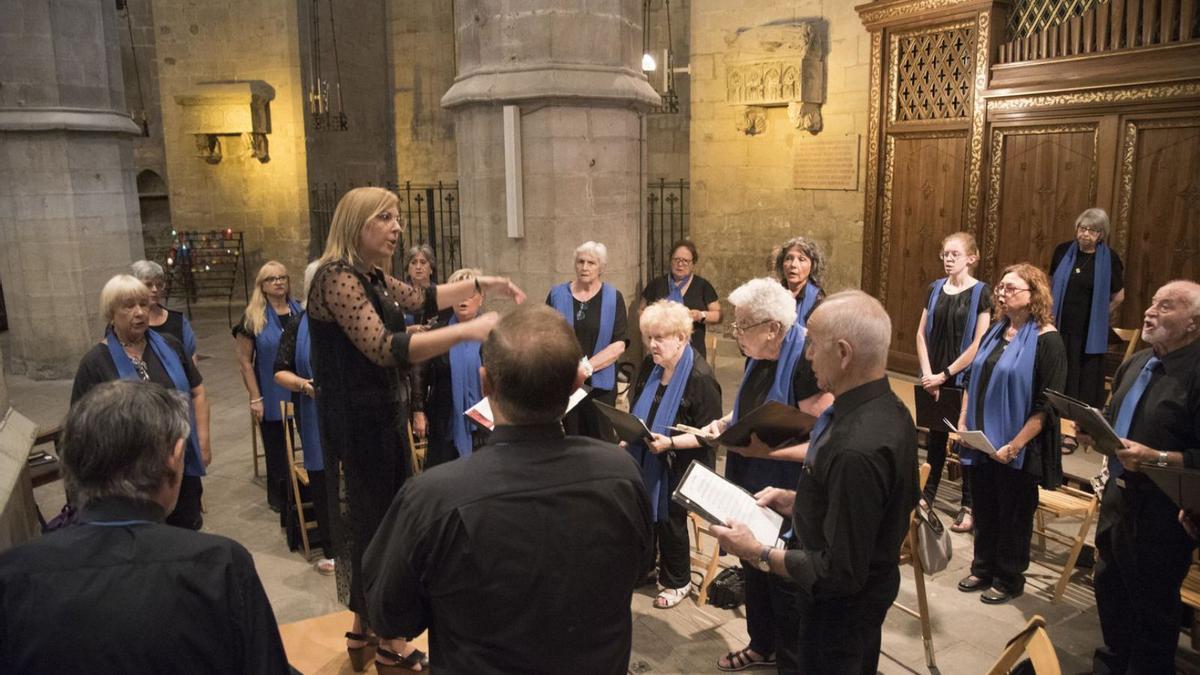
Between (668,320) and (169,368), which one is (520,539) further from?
(169,368)

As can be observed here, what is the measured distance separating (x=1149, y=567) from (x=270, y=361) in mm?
4637

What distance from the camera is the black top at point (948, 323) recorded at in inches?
214

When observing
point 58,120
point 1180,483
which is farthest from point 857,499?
point 58,120

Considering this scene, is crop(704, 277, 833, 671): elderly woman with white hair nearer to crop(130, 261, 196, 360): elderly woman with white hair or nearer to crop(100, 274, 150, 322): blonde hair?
crop(100, 274, 150, 322): blonde hair

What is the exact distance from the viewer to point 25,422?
3383mm

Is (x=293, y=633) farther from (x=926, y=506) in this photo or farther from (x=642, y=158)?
(x=642, y=158)

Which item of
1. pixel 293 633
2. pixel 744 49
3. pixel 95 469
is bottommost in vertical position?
pixel 293 633

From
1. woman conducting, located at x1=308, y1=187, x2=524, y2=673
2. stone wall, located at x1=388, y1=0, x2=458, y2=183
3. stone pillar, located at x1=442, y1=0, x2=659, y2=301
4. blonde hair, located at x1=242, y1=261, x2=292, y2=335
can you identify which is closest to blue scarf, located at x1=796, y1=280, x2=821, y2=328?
stone pillar, located at x1=442, y1=0, x2=659, y2=301

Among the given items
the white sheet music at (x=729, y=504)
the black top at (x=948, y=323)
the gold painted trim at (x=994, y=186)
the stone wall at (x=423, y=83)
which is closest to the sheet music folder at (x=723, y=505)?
the white sheet music at (x=729, y=504)

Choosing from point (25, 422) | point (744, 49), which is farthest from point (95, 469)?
point (744, 49)

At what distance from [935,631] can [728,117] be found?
271 inches

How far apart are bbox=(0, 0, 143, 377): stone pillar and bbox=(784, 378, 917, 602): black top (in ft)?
29.8

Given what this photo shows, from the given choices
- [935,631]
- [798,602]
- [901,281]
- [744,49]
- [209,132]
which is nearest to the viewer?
[798,602]

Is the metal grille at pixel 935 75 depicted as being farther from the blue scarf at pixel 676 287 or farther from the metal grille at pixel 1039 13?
the blue scarf at pixel 676 287
